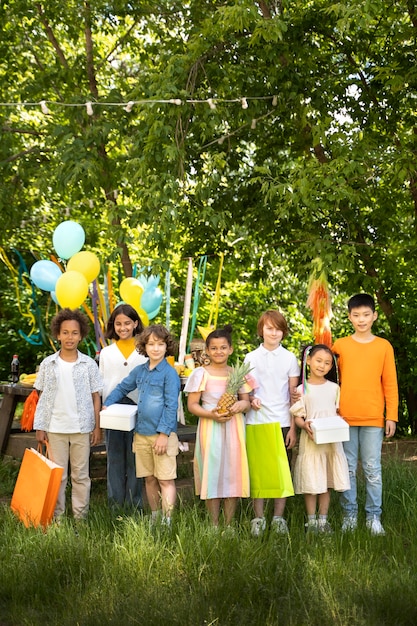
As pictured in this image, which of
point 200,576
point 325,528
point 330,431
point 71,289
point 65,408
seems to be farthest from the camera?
point 71,289

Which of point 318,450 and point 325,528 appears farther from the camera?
point 318,450

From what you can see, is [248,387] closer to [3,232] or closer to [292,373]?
[292,373]

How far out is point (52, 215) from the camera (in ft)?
39.0

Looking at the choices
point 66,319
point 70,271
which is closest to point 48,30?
point 70,271

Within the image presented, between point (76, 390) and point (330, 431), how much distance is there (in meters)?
1.44

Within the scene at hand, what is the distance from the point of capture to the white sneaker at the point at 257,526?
14.3ft

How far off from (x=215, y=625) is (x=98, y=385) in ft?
6.61

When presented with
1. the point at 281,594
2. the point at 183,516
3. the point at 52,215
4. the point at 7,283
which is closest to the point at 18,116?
the point at 52,215

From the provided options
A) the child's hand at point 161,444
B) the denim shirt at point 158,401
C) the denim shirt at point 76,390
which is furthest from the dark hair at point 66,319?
the child's hand at point 161,444

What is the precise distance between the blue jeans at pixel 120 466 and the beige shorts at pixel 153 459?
0.34m

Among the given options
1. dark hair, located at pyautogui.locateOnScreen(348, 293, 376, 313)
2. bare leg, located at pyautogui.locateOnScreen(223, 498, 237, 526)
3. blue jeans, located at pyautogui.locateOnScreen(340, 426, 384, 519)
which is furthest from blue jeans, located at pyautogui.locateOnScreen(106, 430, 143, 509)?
dark hair, located at pyautogui.locateOnScreen(348, 293, 376, 313)

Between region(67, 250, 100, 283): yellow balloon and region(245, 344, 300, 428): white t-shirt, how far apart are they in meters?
2.17

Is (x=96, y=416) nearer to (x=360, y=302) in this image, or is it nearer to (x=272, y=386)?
(x=272, y=386)

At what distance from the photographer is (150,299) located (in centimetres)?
696
